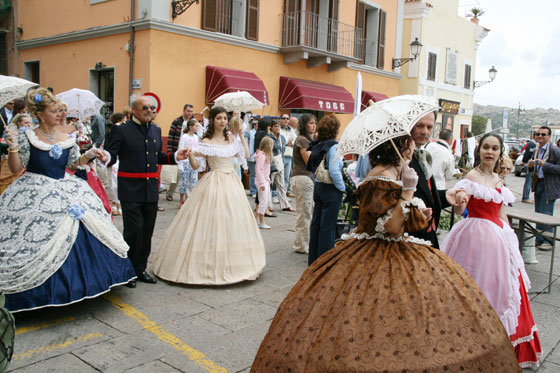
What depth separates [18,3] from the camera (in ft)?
50.3

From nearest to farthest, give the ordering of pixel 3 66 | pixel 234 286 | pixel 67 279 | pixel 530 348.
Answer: pixel 530 348
pixel 67 279
pixel 234 286
pixel 3 66

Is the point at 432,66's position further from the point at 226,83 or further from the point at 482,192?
the point at 482,192

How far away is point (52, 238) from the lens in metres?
3.90

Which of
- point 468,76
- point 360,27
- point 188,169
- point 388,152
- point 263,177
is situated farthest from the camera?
point 468,76

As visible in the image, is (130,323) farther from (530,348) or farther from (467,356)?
(530,348)

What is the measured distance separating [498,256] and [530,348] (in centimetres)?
72

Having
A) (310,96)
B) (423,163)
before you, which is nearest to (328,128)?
(423,163)

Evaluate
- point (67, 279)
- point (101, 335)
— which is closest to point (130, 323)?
point (101, 335)

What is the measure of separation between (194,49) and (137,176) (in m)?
8.43

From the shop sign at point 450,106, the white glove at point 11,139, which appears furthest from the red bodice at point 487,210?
the shop sign at point 450,106

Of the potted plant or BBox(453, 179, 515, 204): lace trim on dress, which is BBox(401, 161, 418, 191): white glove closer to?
BBox(453, 179, 515, 204): lace trim on dress

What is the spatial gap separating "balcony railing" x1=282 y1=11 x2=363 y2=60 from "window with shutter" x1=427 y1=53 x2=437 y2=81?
6.25m

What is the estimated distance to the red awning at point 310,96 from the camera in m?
14.8

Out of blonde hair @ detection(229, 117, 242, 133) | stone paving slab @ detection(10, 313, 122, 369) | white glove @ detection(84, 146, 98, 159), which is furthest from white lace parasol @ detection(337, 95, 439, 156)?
blonde hair @ detection(229, 117, 242, 133)
